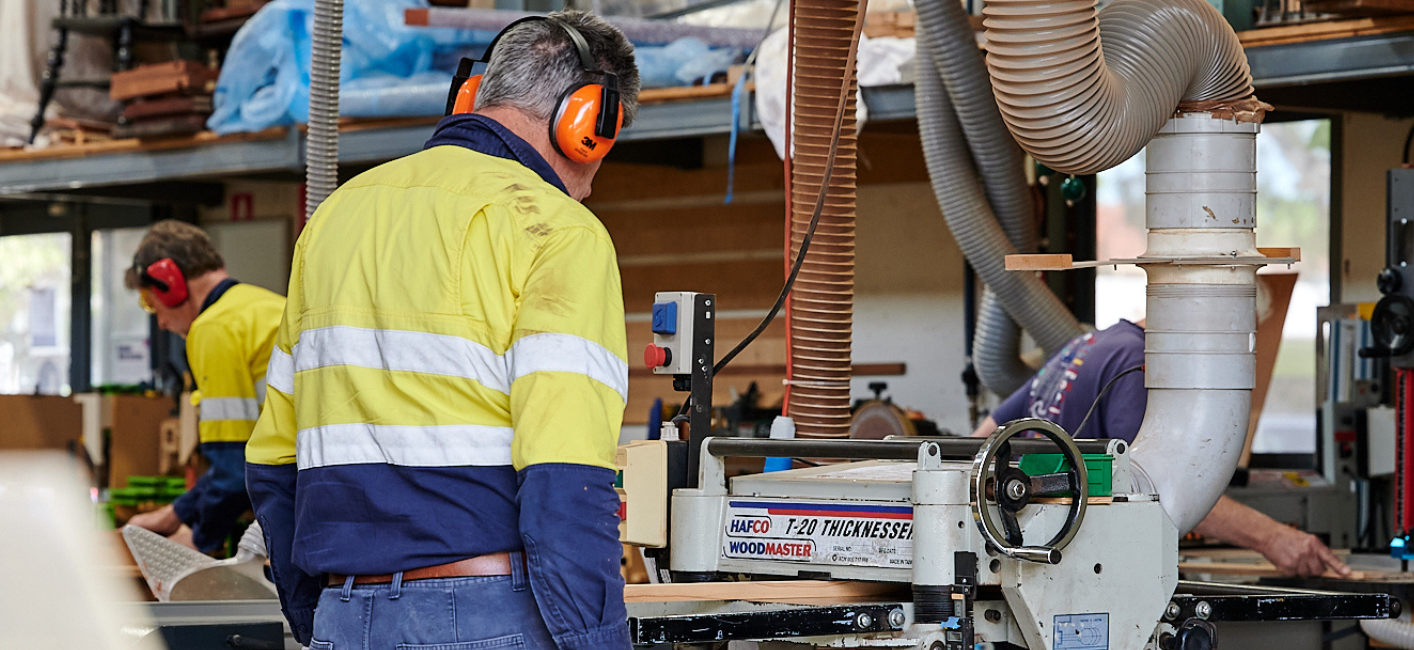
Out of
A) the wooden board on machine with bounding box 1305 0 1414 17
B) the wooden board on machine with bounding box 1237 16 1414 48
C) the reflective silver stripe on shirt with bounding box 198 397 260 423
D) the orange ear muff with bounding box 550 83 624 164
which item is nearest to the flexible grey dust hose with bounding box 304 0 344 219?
the reflective silver stripe on shirt with bounding box 198 397 260 423

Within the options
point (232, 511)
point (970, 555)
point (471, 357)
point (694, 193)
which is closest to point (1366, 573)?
point (970, 555)

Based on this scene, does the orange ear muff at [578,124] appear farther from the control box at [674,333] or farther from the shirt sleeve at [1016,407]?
the shirt sleeve at [1016,407]

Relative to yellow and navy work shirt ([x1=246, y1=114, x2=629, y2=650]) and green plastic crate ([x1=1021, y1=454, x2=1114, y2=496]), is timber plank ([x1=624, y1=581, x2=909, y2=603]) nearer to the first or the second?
green plastic crate ([x1=1021, y1=454, x2=1114, y2=496])

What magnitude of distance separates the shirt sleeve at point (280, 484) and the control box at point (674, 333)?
0.61m

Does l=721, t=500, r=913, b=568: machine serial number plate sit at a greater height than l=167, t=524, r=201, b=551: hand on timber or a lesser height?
greater

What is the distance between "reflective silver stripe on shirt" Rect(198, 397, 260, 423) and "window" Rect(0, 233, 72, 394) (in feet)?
17.0

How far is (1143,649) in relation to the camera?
89.0 inches

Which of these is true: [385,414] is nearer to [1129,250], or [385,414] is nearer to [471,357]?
[471,357]

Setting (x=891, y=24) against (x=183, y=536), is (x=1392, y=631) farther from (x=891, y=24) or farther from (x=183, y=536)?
(x=183, y=536)

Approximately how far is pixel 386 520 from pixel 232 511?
2467 millimetres

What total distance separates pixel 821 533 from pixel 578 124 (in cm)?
72

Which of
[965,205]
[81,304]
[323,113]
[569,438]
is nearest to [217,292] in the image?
[323,113]

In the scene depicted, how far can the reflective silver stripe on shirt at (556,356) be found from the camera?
1.73 meters

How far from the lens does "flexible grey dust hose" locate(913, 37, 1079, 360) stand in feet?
13.6
